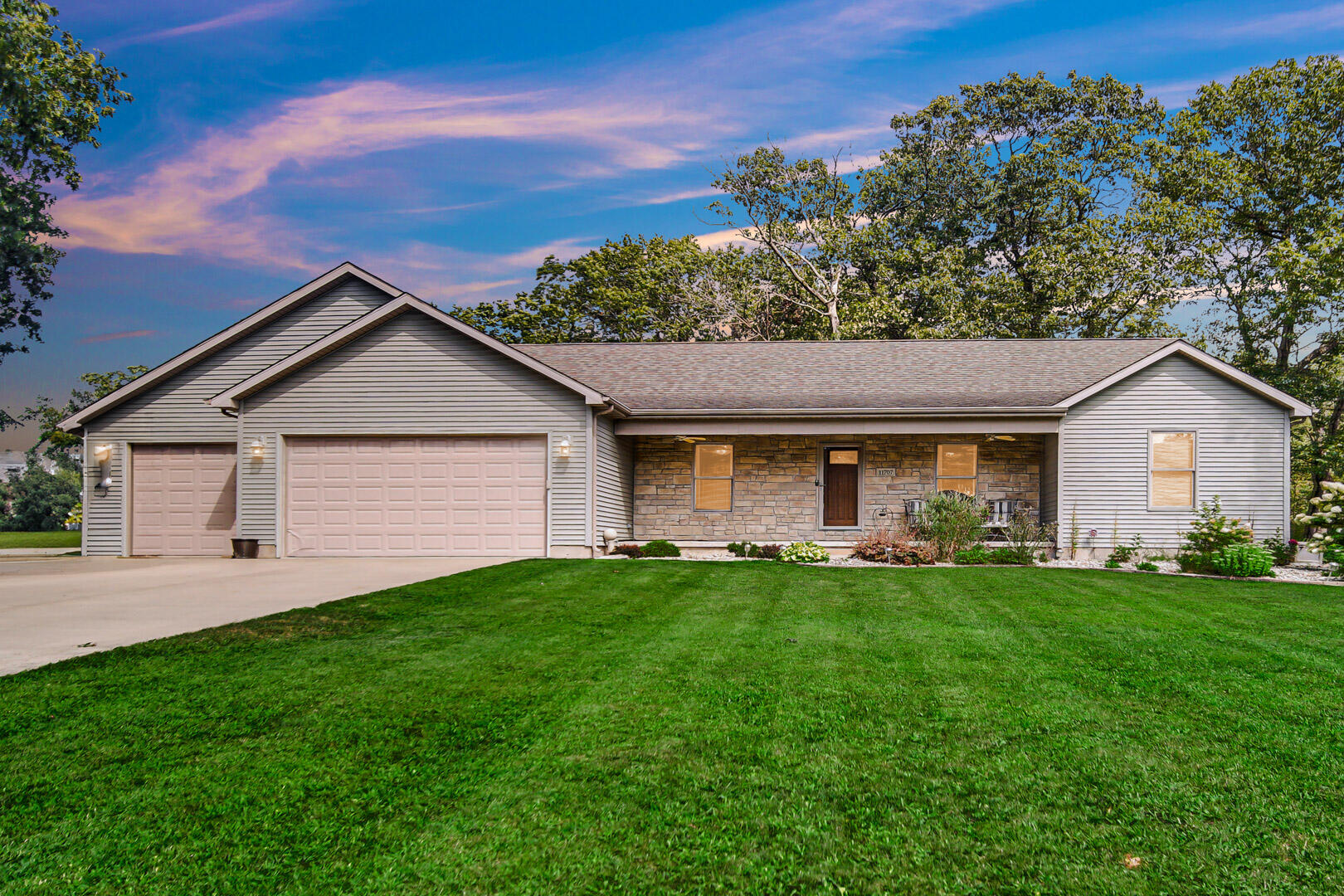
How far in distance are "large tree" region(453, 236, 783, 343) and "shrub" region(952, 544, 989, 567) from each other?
17.0m

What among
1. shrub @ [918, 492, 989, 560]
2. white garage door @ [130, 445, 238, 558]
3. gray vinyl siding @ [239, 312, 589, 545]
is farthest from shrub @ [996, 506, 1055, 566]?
white garage door @ [130, 445, 238, 558]

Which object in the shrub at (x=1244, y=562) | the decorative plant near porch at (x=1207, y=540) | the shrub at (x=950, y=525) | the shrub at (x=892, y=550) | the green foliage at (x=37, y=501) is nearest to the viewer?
the shrub at (x=1244, y=562)

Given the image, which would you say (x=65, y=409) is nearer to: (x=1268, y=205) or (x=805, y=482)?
(x=805, y=482)

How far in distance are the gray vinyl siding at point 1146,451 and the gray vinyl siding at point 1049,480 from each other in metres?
0.13

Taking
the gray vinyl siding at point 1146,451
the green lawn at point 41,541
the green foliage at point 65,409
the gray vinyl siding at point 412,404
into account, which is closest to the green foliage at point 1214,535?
the gray vinyl siding at point 1146,451

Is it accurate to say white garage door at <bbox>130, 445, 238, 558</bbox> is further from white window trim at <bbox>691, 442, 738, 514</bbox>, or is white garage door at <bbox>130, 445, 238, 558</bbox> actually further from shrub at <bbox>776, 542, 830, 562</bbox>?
shrub at <bbox>776, 542, 830, 562</bbox>

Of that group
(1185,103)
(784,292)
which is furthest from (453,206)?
(1185,103)

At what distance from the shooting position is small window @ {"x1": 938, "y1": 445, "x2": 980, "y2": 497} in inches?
621

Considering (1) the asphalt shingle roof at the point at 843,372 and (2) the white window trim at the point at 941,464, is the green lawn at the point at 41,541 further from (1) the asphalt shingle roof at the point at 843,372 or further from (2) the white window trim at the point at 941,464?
(2) the white window trim at the point at 941,464

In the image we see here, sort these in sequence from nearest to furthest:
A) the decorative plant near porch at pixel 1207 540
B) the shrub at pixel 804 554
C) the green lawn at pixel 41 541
Answer: the decorative plant near porch at pixel 1207 540, the shrub at pixel 804 554, the green lawn at pixel 41 541

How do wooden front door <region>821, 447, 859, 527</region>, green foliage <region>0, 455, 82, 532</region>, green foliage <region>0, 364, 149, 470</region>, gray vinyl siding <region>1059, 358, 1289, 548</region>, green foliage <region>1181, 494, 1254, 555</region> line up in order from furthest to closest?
green foliage <region>0, 455, 82, 532</region> → green foliage <region>0, 364, 149, 470</region> → wooden front door <region>821, 447, 859, 527</region> → gray vinyl siding <region>1059, 358, 1289, 548</region> → green foliage <region>1181, 494, 1254, 555</region>

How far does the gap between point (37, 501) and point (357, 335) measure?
34006 mm

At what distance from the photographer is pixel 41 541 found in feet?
73.6

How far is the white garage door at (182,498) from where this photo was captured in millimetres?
15602
